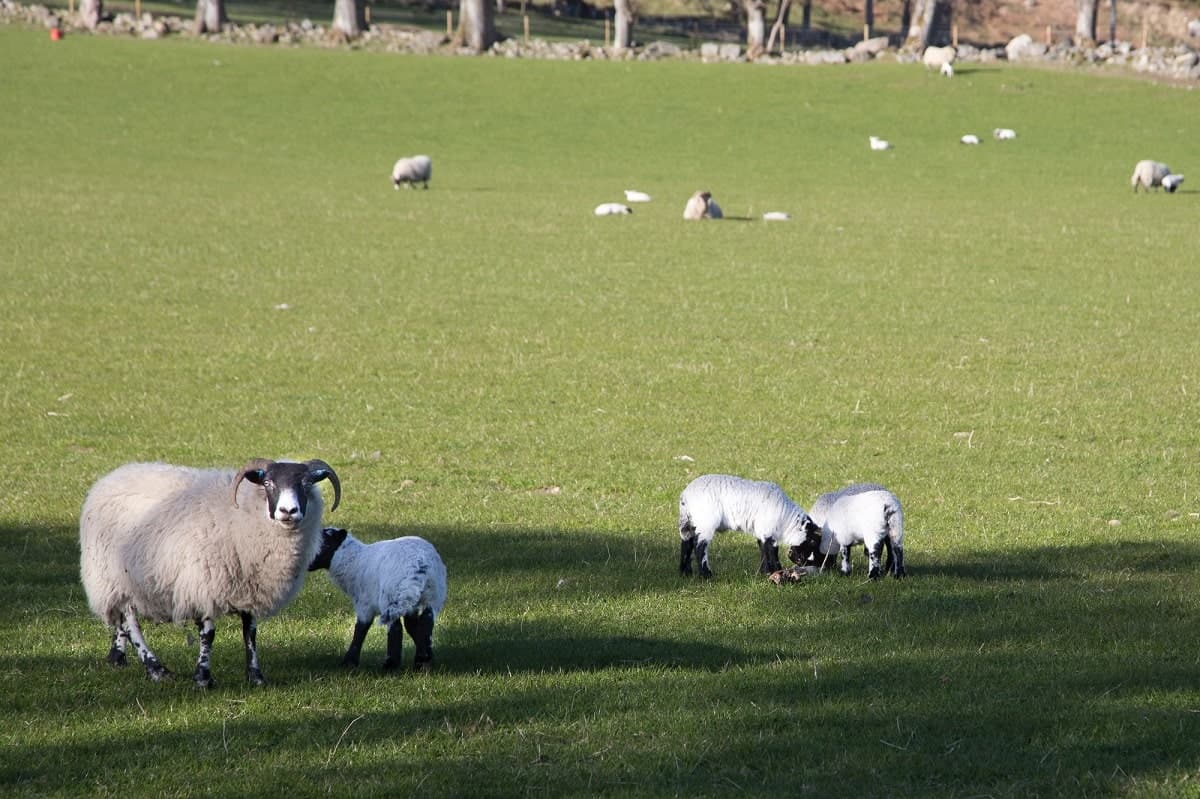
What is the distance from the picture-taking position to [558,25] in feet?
328

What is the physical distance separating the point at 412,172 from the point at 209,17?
35050 mm

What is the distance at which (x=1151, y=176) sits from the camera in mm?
45812

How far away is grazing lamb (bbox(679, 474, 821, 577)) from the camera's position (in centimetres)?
1091

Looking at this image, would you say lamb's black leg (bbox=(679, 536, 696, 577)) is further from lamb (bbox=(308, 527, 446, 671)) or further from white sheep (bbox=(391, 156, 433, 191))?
white sheep (bbox=(391, 156, 433, 191))

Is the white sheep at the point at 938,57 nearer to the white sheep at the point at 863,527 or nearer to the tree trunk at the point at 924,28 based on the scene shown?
the tree trunk at the point at 924,28

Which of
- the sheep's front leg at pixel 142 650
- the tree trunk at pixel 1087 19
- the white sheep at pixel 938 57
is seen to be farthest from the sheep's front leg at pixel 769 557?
the tree trunk at pixel 1087 19

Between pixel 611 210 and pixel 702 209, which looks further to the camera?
pixel 611 210

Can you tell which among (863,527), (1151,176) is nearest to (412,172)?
(1151,176)

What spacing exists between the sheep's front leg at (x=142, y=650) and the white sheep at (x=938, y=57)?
6514 centimetres

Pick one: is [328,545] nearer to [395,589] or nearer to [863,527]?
[395,589]

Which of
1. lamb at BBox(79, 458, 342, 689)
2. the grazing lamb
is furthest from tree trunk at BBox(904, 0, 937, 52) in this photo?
lamb at BBox(79, 458, 342, 689)

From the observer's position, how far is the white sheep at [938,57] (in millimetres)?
69125

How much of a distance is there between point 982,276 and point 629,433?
14.6m

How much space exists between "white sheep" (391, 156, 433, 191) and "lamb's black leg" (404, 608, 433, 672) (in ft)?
122
